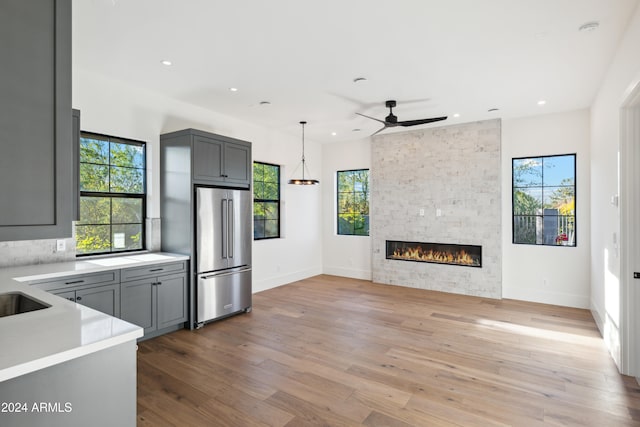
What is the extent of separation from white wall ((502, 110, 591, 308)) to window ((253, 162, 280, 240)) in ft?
13.0

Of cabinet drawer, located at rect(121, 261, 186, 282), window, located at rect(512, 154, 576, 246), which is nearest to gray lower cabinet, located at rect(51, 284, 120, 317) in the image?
cabinet drawer, located at rect(121, 261, 186, 282)

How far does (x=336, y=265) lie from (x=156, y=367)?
15.6ft

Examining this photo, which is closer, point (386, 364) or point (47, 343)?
point (47, 343)

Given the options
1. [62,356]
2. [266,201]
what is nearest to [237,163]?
[266,201]

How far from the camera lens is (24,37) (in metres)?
1.29

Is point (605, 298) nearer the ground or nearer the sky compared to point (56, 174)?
nearer the ground

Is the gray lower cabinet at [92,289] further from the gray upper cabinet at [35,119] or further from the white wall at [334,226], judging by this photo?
the white wall at [334,226]

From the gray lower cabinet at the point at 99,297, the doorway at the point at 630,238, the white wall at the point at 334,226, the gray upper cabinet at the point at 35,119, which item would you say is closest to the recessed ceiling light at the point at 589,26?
the doorway at the point at 630,238

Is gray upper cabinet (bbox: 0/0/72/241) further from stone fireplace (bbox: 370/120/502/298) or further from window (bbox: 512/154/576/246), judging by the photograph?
window (bbox: 512/154/576/246)

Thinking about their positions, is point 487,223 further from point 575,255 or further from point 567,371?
point 567,371

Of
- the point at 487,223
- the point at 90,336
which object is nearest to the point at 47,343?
the point at 90,336

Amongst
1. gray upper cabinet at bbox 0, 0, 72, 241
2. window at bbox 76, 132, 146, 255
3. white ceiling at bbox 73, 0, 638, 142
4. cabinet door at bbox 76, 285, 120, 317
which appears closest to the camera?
gray upper cabinet at bbox 0, 0, 72, 241

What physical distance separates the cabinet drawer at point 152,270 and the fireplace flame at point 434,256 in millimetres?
4069

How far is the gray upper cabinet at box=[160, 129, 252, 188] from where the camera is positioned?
13.9 ft
